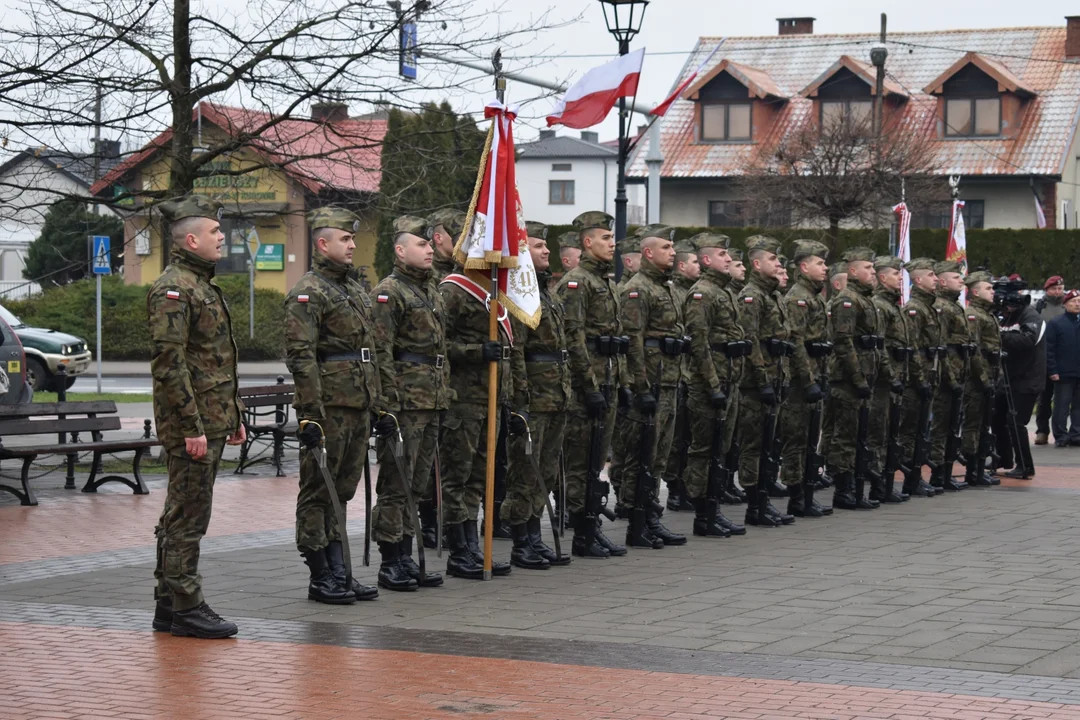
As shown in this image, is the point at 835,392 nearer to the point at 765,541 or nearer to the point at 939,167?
the point at 765,541

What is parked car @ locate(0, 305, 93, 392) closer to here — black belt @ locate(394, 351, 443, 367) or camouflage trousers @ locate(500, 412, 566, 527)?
camouflage trousers @ locate(500, 412, 566, 527)

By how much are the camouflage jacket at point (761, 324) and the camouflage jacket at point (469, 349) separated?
3.15 m

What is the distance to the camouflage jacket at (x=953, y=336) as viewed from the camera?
1611 cm

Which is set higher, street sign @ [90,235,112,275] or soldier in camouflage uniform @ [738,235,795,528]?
street sign @ [90,235,112,275]

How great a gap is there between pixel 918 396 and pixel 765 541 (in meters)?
4.01

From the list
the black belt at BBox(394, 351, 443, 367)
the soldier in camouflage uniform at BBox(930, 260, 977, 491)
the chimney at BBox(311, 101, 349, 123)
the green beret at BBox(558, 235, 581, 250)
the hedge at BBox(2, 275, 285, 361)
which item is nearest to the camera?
the black belt at BBox(394, 351, 443, 367)

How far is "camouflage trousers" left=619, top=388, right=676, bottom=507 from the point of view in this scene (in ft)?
39.9

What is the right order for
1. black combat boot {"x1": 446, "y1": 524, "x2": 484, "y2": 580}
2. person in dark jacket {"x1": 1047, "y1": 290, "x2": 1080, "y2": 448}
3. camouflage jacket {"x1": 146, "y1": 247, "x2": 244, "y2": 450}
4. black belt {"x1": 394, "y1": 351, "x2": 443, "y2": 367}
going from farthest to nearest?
person in dark jacket {"x1": 1047, "y1": 290, "x2": 1080, "y2": 448} → black combat boot {"x1": 446, "y1": 524, "x2": 484, "y2": 580} → black belt {"x1": 394, "y1": 351, "x2": 443, "y2": 367} → camouflage jacket {"x1": 146, "y1": 247, "x2": 244, "y2": 450}

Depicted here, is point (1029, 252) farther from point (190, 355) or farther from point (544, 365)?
point (190, 355)

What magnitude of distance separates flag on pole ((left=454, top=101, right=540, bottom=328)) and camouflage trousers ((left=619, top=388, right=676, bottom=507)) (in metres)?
1.94

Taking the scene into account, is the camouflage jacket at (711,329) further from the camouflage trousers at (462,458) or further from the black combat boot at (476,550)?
the black combat boot at (476,550)

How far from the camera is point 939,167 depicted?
148 feet

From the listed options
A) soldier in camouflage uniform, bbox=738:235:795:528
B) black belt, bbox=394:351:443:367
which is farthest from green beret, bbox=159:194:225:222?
soldier in camouflage uniform, bbox=738:235:795:528

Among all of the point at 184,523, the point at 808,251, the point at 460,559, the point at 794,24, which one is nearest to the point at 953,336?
the point at 808,251
